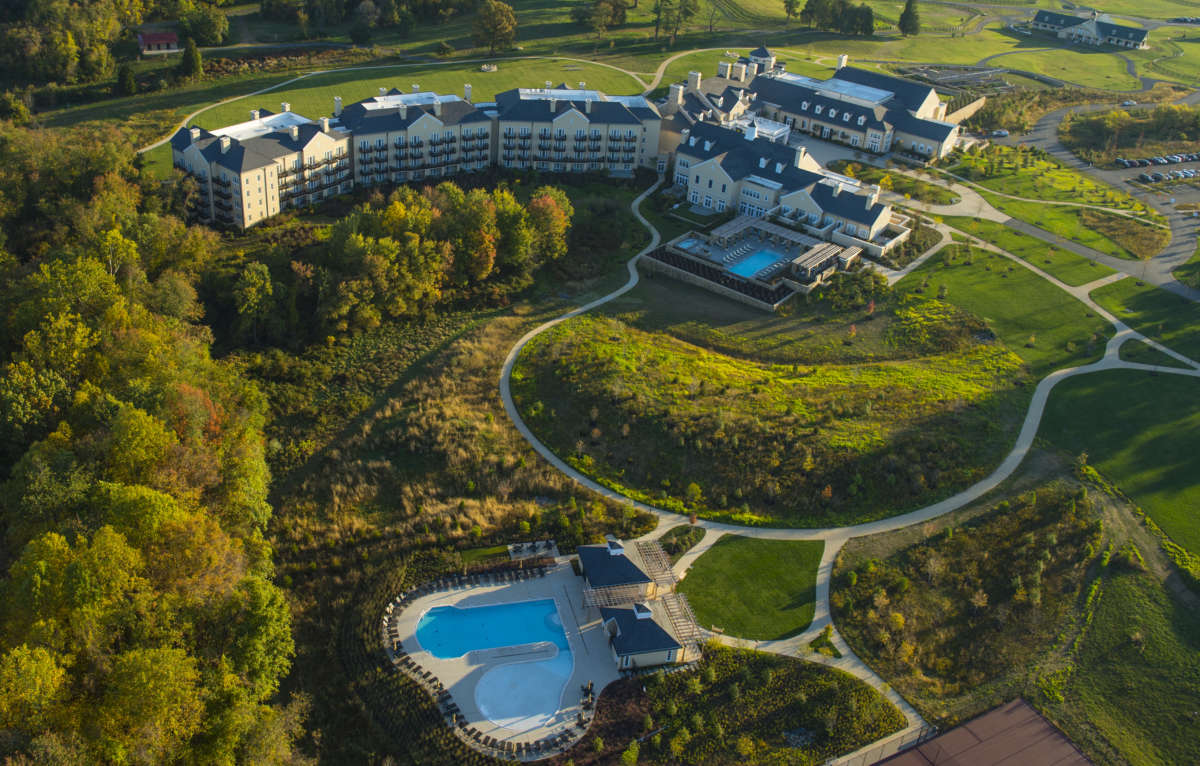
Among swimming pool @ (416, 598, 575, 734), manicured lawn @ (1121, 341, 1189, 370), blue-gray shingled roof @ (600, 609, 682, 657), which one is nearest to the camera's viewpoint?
swimming pool @ (416, 598, 575, 734)

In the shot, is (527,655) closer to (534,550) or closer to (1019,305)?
(534,550)

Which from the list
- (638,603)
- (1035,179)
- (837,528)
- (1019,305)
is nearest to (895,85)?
(1035,179)

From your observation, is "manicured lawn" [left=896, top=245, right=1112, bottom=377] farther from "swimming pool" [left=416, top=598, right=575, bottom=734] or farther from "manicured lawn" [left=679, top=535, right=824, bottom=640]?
"swimming pool" [left=416, top=598, right=575, bottom=734]

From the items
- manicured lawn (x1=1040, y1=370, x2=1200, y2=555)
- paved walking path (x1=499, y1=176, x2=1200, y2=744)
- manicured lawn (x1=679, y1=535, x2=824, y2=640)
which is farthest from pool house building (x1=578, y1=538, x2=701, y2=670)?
manicured lawn (x1=1040, y1=370, x2=1200, y2=555)

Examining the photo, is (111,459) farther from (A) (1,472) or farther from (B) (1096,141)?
(B) (1096,141)

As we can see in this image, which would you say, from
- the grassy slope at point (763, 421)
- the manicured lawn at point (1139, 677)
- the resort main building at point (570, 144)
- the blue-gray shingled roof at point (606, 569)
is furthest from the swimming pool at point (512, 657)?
the resort main building at point (570, 144)

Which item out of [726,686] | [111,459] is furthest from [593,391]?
[111,459]
